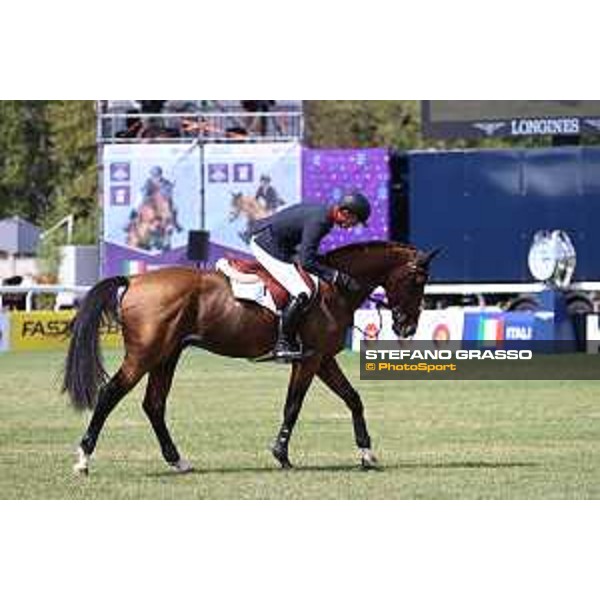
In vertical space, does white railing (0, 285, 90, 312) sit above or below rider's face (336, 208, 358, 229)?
below

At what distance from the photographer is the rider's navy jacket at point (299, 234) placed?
47.4ft

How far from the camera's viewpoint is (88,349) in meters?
14.4

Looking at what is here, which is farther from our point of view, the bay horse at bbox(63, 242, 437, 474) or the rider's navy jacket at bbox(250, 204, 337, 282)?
the rider's navy jacket at bbox(250, 204, 337, 282)

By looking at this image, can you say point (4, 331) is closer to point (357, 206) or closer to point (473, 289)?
point (473, 289)

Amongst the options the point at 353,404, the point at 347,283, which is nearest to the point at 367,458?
the point at 353,404

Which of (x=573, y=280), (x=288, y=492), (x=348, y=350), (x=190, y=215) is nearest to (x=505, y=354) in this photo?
(x=348, y=350)

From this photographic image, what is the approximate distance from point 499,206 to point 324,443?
2212cm

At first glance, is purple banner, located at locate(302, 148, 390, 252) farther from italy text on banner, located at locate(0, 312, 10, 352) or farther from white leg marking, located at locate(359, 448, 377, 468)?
white leg marking, located at locate(359, 448, 377, 468)

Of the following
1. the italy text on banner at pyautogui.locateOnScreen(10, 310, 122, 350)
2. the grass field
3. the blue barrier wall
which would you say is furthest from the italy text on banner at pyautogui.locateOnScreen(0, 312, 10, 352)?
the grass field

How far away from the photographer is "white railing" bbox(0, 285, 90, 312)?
36344 millimetres

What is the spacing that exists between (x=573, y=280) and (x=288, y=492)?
25.3m

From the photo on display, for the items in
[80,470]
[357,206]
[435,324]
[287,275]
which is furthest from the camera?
[435,324]

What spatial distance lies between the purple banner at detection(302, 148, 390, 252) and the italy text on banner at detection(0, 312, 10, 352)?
21.7ft
